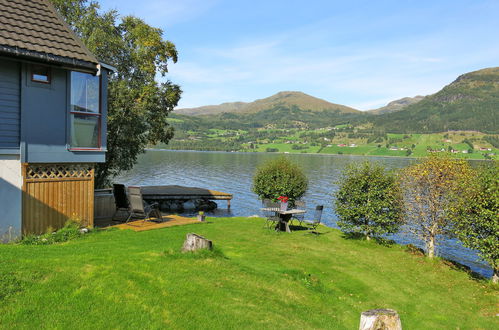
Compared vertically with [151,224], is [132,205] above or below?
above

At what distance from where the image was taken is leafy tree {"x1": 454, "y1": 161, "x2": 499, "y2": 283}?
36.0 feet

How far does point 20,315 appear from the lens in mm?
4855

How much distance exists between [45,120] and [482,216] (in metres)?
14.7

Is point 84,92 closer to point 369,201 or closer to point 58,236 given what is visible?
point 58,236

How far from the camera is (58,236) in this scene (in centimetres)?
1054

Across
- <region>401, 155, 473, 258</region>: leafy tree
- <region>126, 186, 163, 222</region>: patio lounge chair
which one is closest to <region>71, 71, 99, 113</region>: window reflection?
<region>126, 186, 163, 222</region>: patio lounge chair

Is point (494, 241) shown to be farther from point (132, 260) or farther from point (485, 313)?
point (132, 260)

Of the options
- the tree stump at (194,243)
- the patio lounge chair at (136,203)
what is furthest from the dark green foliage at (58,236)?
the tree stump at (194,243)

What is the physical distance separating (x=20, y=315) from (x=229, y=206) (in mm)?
A: 31215

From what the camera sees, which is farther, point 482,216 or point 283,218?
point 283,218

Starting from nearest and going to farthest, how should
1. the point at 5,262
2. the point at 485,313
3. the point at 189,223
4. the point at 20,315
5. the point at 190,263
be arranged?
the point at 20,315 < the point at 5,262 < the point at 190,263 < the point at 485,313 < the point at 189,223

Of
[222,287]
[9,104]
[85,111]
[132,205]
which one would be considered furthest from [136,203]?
[222,287]

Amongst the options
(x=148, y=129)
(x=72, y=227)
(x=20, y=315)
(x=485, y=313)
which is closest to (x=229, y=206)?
(x=148, y=129)

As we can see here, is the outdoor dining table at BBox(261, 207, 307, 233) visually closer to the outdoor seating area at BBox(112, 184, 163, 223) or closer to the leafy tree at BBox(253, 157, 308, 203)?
the outdoor seating area at BBox(112, 184, 163, 223)
